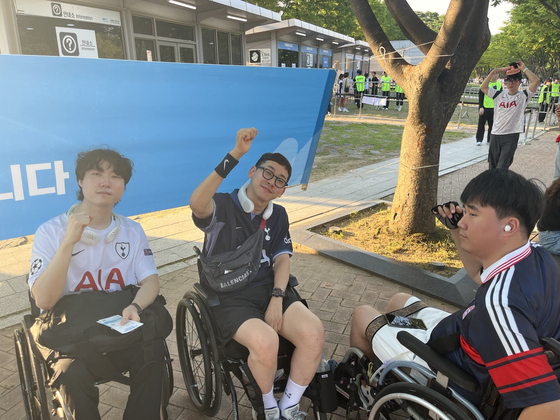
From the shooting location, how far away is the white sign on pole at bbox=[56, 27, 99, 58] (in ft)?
33.3

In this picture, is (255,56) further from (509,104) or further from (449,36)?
(449,36)

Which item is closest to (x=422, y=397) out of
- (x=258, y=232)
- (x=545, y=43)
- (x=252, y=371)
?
(x=252, y=371)

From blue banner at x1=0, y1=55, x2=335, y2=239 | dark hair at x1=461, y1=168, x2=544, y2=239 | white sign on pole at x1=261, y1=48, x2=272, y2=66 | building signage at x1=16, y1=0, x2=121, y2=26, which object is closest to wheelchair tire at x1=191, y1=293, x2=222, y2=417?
dark hair at x1=461, y1=168, x2=544, y2=239

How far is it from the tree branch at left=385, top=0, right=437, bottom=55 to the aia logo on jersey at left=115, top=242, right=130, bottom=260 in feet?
12.7

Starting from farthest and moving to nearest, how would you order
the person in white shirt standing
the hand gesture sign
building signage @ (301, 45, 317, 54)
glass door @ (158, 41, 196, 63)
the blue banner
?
building signage @ (301, 45, 317, 54) → glass door @ (158, 41, 196, 63) → the person in white shirt standing → the blue banner → the hand gesture sign

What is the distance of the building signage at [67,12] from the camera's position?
9266mm

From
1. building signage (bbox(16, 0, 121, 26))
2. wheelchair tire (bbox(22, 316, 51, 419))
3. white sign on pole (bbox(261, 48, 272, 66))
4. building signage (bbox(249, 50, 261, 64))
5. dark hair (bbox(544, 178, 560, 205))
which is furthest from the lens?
white sign on pole (bbox(261, 48, 272, 66))

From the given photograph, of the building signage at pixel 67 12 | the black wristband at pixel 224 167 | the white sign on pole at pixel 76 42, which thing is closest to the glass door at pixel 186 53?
the building signage at pixel 67 12

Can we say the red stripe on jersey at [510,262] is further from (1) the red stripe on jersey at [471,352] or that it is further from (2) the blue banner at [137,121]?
(2) the blue banner at [137,121]

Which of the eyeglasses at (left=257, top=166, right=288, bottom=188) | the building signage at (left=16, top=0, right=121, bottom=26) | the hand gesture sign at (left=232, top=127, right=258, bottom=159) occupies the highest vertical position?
the building signage at (left=16, top=0, right=121, bottom=26)

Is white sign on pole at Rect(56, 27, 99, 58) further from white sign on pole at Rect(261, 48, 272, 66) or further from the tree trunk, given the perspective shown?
white sign on pole at Rect(261, 48, 272, 66)

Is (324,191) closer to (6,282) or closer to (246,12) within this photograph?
(6,282)

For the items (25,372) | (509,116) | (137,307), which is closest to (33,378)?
(25,372)

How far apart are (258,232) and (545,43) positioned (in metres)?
33.0
